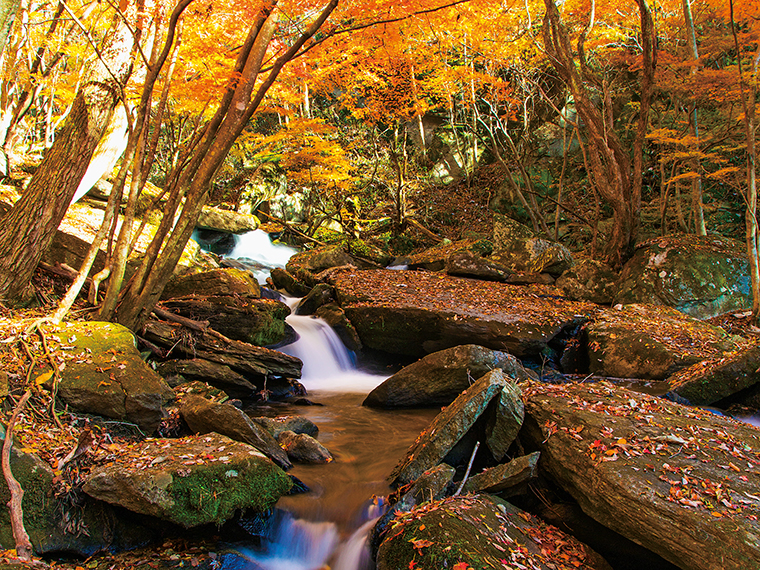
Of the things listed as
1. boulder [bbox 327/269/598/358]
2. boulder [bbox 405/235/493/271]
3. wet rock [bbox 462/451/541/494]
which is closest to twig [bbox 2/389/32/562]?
wet rock [bbox 462/451/541/494]

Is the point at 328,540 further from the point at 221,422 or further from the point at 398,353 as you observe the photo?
the point at 398,353

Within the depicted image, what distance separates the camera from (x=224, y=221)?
15000 millimetres

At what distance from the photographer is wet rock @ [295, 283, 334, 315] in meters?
10.6

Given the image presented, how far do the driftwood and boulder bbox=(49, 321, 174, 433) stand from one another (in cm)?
150

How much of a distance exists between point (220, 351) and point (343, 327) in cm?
311

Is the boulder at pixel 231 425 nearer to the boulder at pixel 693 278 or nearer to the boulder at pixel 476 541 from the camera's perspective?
the boulder at pixel 476 541

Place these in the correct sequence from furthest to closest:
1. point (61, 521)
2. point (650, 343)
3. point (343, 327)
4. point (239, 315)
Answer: point (343, 327)
point (239, 315)
point (650, 343)
point (61, 521)

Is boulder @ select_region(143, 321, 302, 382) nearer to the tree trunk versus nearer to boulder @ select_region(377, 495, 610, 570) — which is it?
the tree trunk

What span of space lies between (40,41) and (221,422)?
10.7m

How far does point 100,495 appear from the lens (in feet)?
10.2

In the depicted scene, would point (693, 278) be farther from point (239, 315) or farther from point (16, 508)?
point (16, 508)

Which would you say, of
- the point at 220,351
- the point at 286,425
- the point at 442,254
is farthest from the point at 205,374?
the point at 442,254

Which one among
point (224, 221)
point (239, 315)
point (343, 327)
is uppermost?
point (224, 221)

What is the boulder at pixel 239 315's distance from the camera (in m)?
7.42
